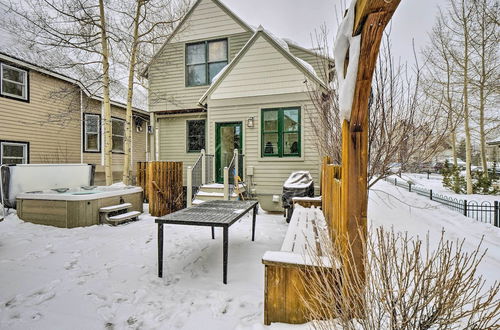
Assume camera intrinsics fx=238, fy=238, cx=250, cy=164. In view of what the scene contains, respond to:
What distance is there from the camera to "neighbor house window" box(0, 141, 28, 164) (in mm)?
A: 8430

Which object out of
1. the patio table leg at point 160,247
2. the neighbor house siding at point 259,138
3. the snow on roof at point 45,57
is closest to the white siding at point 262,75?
the neighbor house siding at point 259,138

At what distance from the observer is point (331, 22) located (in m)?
4.51

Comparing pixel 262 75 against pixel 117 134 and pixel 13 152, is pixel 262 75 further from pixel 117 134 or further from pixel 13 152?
pixel 13 152

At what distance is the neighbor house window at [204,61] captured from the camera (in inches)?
387

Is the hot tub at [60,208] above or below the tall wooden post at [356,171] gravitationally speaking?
below

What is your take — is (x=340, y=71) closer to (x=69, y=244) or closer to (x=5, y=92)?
(x=69, y=244)

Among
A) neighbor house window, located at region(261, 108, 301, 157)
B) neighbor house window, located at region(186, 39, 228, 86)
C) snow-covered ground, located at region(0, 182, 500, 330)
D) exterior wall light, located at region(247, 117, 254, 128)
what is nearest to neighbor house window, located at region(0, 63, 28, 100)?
snow-covered ground, located at region(0, 182, 500, 330)

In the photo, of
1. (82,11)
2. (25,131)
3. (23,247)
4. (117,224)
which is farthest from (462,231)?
(25,131)

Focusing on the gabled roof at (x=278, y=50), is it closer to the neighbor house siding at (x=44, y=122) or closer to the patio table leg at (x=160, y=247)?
the neighbor house siding at (x=44, y=122)

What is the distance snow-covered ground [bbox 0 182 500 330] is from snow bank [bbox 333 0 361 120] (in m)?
0.98

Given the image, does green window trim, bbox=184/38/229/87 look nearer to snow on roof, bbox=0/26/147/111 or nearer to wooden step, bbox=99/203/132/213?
snow on roof, bbox=0/26/147/111

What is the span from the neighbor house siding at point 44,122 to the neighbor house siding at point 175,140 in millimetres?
3171

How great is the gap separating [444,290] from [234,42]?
10.1 metres

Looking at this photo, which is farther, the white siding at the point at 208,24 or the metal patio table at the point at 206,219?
the white siding at the point at 208,24
